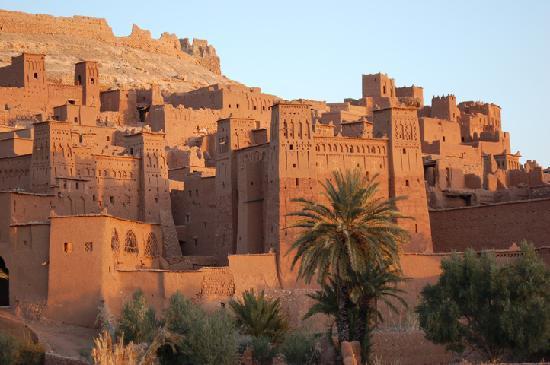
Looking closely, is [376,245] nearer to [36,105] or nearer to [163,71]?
[36,105]

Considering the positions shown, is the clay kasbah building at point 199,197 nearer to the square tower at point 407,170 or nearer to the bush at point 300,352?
the square tower at point 407,170

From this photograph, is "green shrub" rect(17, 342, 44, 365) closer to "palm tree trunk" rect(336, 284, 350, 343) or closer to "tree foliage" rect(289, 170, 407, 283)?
"tree foliage" rect(289, 170, 407, 283)

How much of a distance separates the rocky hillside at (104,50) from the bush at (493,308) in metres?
42.5

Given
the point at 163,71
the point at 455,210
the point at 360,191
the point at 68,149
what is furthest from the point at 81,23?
the point at 360,191

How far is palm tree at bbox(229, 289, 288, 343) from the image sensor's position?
1532 inches

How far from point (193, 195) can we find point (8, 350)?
17233 millimetres

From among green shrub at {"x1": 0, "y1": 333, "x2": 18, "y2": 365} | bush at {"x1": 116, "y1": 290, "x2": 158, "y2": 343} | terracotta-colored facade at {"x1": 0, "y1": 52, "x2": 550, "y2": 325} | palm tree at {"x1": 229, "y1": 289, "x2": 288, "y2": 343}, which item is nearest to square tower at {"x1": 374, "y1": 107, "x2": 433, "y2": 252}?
terracotta-colored facade at {"x1": 0, "y1": 52, "x2": 550, "y2": 325}

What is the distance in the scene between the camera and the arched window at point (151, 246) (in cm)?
4806

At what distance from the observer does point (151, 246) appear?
48.5 m

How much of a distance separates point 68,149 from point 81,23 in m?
40.5

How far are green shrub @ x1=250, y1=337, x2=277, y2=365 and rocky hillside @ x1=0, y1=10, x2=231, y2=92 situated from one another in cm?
3972

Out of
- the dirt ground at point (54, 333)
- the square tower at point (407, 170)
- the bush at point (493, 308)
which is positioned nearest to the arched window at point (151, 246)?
the dirt ground at point (54, 333)

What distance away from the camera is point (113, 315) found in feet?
136

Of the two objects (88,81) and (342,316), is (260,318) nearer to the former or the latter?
(342,316)
